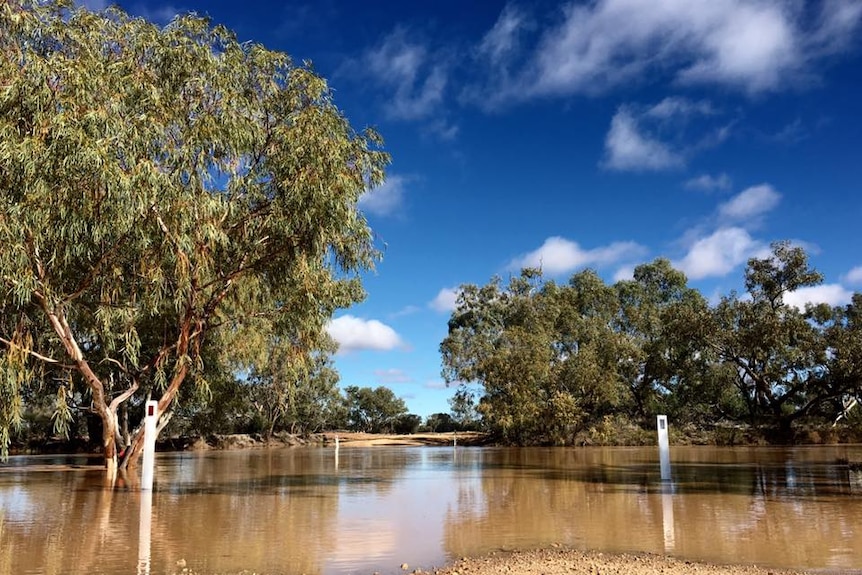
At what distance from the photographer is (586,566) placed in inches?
265

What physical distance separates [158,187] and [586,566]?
36.7 feet

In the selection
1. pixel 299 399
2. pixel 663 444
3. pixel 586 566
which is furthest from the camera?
pixel 299 399

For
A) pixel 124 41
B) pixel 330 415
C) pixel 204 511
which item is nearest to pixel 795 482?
pixel 204 511

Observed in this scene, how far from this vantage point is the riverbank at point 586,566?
6.52m

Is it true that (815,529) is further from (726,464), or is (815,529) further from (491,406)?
(491,406)

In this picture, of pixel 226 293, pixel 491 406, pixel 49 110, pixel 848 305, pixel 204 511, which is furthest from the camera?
pixel 848 305

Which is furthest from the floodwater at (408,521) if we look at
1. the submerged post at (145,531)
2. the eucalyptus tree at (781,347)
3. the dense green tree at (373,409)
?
the dense green tree at (373,409)

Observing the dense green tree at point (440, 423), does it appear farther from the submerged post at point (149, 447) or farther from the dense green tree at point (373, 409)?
the submerged post at point (149, 447)

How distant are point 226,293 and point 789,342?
121 ft

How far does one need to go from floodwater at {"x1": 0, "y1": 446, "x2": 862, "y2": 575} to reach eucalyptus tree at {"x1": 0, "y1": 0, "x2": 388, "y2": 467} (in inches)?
150

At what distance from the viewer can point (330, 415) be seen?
6888 centimetres

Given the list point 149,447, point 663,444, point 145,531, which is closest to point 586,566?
point 145,531

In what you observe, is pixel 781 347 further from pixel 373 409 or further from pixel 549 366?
pixel 373 409

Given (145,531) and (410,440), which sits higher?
(145,531)
